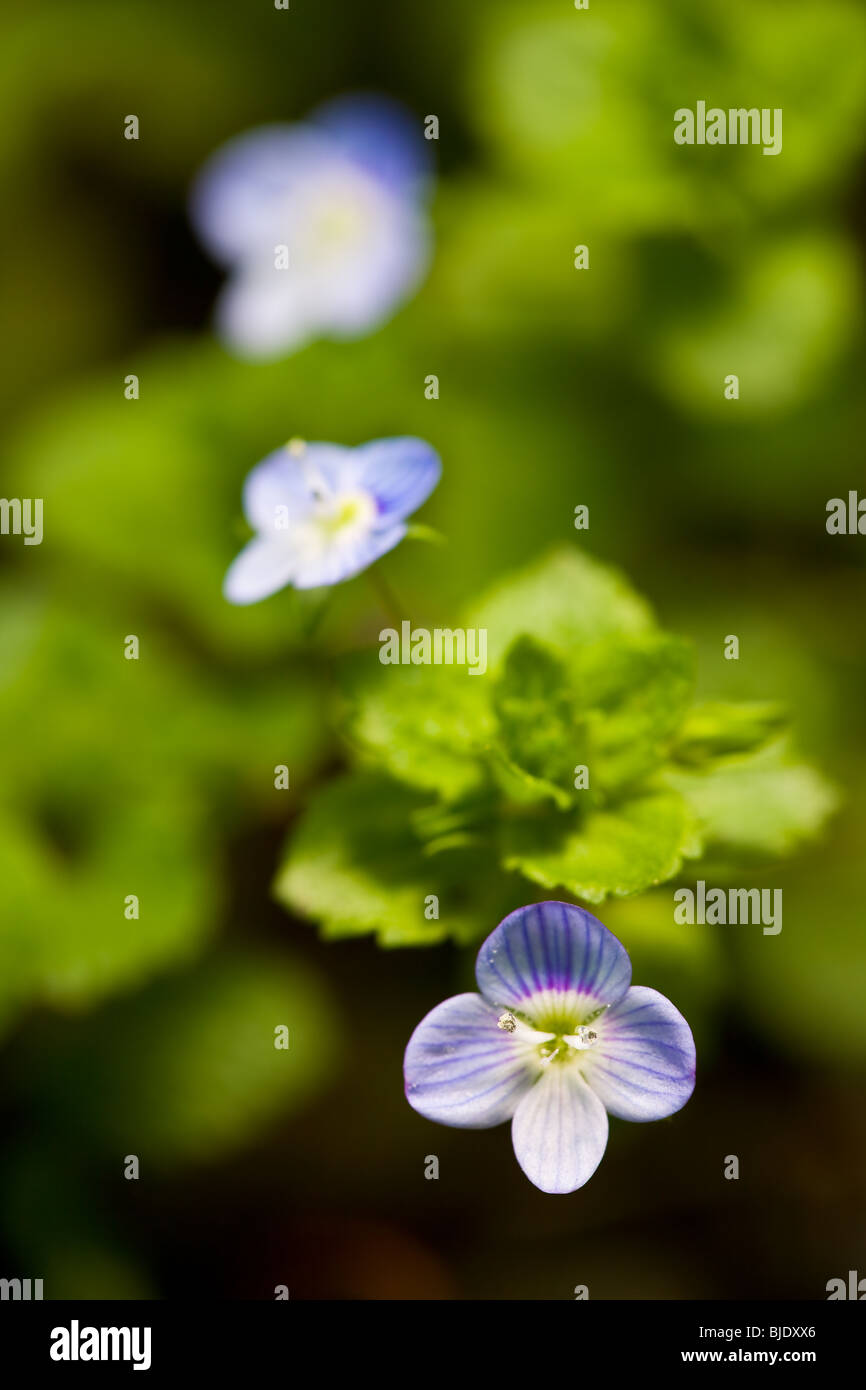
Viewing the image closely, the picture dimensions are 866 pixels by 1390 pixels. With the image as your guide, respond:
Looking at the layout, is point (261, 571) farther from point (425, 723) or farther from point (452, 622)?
point (452, 622)

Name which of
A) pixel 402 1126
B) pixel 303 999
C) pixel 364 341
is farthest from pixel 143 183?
pixel 402 1126

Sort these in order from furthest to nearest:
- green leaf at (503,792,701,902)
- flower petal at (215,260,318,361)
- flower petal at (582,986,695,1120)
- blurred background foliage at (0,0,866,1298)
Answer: flower petal at (215,260,318,361) < blurred background foliage at (0,0,866,1298) < green leaf at (503,792,701,902) < flower petal at (582,986,695,1120)

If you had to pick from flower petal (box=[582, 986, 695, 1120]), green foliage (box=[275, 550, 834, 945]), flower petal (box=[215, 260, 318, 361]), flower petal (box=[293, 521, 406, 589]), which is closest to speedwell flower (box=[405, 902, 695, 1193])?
flower petal (box=[582, 986, 695, 1120])

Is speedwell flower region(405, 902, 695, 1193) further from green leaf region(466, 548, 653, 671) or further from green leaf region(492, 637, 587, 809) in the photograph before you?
green leaf region(466, 548, 653, 671)

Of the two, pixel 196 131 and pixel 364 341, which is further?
pixel 196 131

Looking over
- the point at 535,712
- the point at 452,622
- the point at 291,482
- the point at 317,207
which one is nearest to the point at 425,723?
the point at 535,712

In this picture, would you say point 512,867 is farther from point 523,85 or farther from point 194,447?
point 523,85

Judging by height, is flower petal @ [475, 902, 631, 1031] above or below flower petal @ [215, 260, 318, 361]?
below
